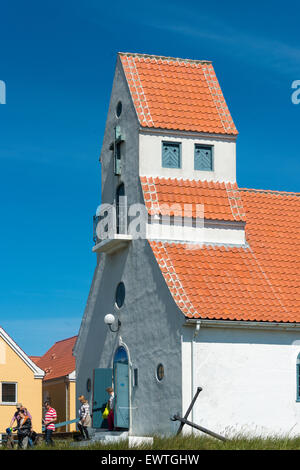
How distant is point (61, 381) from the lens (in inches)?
2240

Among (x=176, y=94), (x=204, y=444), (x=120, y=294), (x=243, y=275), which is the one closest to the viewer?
(x=204, y=444)

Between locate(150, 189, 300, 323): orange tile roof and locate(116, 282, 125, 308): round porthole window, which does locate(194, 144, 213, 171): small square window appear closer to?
locate(150, 189, 300, 323): orange tile roof

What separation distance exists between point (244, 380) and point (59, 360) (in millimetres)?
30525

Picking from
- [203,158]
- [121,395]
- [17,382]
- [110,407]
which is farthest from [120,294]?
[17,382]

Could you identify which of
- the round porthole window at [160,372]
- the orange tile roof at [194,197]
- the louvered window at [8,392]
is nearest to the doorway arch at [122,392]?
the round porthole window at [160,372]

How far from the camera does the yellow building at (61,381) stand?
5481 cm

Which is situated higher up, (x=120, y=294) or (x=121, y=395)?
(x=120, y=294)

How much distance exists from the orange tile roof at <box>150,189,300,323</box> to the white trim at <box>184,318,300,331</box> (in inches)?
5.0

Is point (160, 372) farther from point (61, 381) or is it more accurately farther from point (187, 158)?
point (61, 381)

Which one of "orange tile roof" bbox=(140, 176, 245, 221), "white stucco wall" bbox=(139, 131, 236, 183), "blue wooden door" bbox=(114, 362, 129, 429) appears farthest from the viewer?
"white stucco wall" bbox=(139, 131, 236, 183)

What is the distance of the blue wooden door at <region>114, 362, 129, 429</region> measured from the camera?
3391 centimetres

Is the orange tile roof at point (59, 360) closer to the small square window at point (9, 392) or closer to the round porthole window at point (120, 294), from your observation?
the small square window at point (9, 392)

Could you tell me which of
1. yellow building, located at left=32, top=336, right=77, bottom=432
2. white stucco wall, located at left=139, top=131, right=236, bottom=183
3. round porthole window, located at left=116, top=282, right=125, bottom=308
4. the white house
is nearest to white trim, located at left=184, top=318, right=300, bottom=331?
the white house
